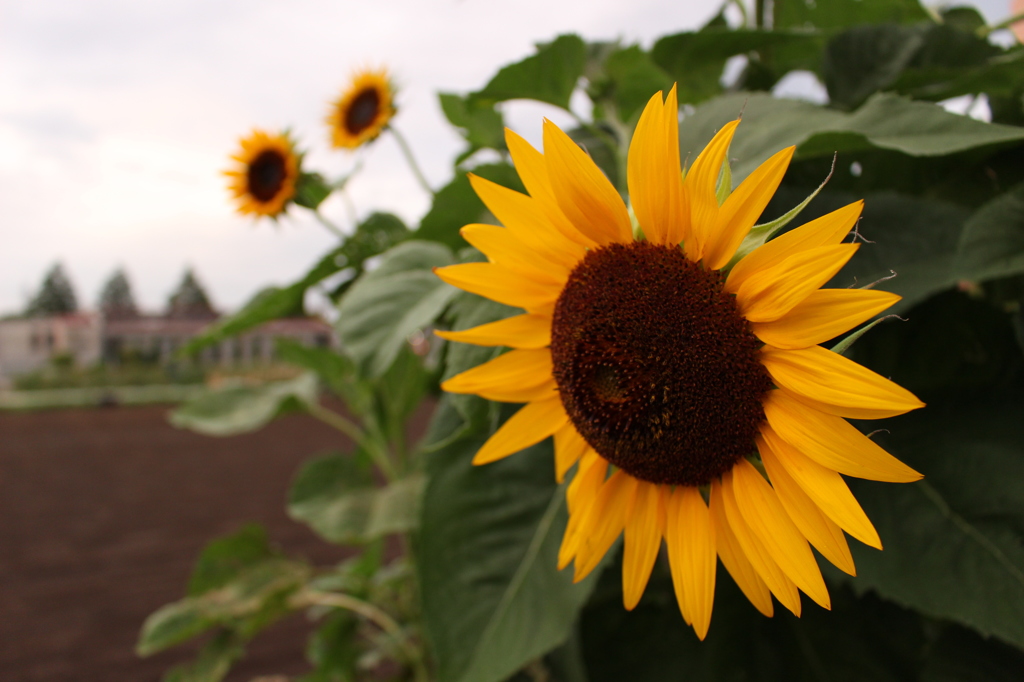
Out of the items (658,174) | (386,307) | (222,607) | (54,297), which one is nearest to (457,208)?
(386,307)

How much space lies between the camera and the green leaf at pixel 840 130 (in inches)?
9.9

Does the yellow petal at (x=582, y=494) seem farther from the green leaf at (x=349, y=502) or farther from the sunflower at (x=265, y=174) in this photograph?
the sunflower at (x=265, y=174)

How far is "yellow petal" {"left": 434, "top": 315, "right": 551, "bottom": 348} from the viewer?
271mm

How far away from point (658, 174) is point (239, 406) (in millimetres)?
799

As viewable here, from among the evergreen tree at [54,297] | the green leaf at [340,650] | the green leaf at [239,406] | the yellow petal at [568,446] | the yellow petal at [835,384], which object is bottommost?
the green leaf at [340,650]

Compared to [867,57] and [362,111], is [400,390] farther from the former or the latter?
[867,57]

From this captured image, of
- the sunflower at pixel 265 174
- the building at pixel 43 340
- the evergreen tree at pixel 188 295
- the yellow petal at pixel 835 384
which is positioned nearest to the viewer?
the yellow petal at pixel 835 384

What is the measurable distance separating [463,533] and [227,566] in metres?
0.60

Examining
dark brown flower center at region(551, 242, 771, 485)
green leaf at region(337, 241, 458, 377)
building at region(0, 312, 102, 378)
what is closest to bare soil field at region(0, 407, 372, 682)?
green leaf at region(337, 241, 458, 377)

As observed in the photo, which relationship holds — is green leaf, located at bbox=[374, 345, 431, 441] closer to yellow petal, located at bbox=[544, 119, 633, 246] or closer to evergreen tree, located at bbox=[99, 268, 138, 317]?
yellow petal, located at bbox=[544, 119, 633, 246]

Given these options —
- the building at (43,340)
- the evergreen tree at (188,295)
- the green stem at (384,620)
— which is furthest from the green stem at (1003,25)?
the evergreen tree at (188,295)

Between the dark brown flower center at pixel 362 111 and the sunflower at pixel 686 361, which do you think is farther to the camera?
the dark brown flower center at pixel 362 111

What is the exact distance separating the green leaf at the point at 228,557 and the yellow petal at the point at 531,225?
0.73 m

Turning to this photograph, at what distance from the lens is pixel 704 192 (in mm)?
219
